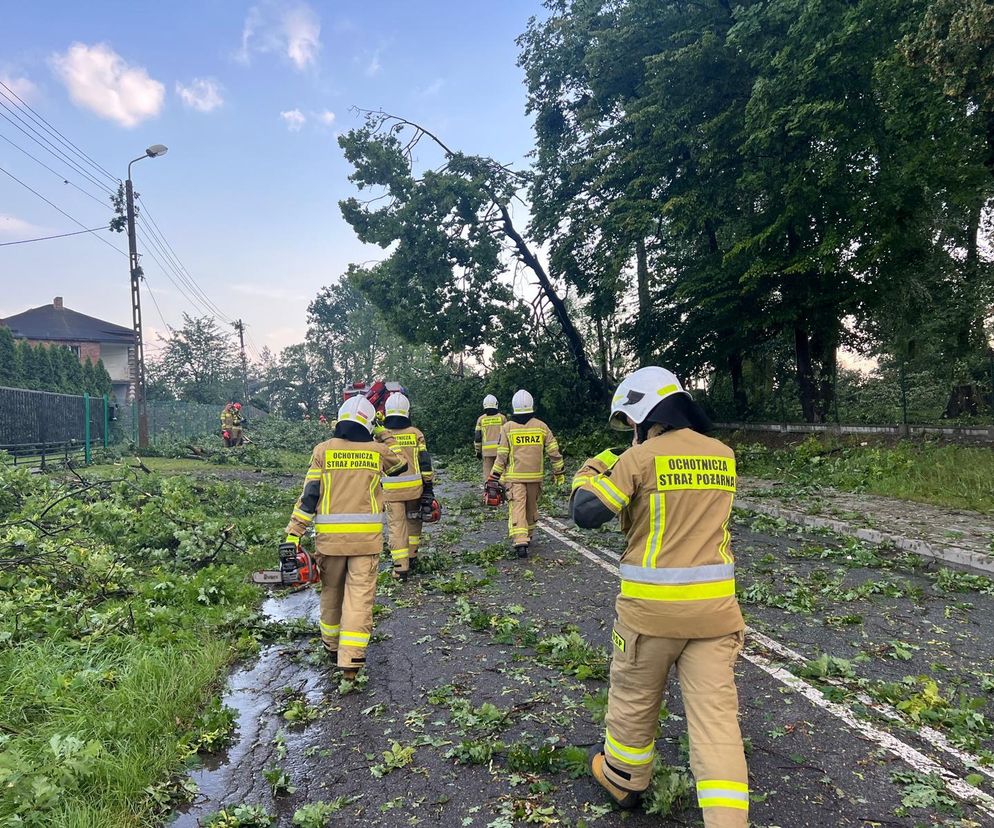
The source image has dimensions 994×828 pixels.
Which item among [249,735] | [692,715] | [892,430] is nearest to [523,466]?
[249,735]

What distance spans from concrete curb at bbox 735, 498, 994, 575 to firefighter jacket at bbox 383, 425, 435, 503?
5.54 meters

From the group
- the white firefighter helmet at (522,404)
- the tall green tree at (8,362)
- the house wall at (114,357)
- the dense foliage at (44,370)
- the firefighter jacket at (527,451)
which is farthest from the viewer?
the house wall at (114,357)

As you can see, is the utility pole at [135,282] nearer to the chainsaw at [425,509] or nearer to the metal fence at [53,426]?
the metal fence at [53,426]

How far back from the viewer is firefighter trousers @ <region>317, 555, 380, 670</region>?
464 centimetres

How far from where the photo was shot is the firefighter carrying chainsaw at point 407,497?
295 inches

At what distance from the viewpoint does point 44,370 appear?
3388 centimetres

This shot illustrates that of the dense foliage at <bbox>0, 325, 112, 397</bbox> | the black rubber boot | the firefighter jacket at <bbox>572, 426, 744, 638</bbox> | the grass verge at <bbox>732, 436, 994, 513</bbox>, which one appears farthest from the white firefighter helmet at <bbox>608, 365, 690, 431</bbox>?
the dense foliage at <bbox>0, 325, 112, 397</bbox>

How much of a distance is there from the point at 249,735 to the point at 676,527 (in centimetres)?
287

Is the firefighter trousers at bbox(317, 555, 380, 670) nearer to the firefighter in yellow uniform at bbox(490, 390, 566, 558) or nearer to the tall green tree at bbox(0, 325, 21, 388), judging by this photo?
the firefighter in yellow uniform at bbox(490, 390, 566, 558)

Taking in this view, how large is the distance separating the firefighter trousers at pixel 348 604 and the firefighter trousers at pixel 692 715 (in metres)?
2.22

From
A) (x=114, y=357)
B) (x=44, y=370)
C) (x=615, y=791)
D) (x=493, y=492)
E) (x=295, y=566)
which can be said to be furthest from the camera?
(x=114, y=357)

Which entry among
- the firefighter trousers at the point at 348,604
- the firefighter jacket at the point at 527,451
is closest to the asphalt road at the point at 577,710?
the firefighter trousers at the point at 348,604

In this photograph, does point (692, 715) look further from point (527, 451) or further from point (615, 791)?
point (527, 451)

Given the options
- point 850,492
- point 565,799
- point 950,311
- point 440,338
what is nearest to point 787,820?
point 565,799
